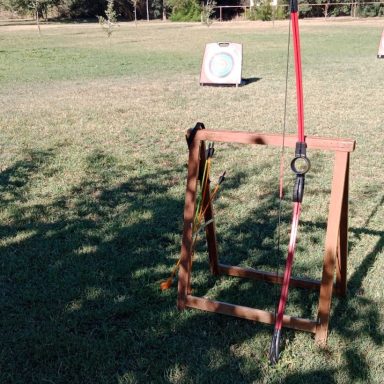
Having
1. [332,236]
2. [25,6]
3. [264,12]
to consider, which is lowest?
[264,12]

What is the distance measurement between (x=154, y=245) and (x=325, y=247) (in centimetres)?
174

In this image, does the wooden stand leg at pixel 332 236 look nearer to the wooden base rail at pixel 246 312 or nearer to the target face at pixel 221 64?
the wooden base rail at pixel 246 312

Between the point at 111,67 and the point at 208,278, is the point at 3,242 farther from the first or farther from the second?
Answer: the point at 111,67

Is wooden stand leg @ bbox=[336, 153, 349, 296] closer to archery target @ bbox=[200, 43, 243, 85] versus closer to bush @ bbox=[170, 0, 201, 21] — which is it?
archery target @ bbox=[200, 43, 243, 85]

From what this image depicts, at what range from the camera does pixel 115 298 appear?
3.52 meters

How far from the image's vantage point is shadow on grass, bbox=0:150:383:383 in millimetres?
2867

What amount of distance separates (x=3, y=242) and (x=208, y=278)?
6.04 ft

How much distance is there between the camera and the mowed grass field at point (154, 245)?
291 centimetres

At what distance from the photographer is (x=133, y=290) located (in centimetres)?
362

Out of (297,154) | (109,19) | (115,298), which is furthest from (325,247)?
(109,19)

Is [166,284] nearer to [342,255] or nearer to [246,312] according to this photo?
[246,312]

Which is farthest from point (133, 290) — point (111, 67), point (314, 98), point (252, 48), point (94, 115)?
point (252, 48)

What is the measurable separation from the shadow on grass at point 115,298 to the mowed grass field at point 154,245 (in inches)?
0.4

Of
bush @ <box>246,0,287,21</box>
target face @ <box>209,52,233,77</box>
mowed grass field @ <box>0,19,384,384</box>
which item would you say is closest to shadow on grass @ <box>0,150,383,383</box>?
mowed grass field @ <box>0,19,384,384</box>
